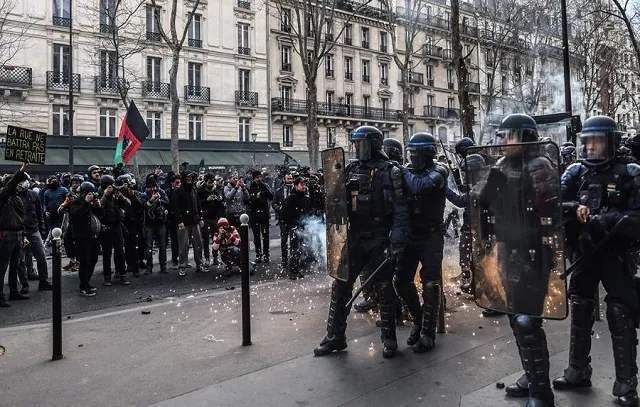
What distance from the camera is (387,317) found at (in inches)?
202

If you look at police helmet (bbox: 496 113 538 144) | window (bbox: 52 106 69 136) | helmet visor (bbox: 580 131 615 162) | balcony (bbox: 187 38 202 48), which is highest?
balcony (bbox: 187 38 202 48)

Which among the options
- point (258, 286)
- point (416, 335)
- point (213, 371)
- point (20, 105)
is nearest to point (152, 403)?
point (213, 371)

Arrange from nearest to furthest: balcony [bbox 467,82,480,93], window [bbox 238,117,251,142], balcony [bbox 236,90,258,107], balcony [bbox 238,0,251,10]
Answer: balcony [bbox 238,0,251,10]
balcony [bbox 236,90,258,107]
window [bbox 238,117,251,142]
balcony [bbox 467,82,480,93]

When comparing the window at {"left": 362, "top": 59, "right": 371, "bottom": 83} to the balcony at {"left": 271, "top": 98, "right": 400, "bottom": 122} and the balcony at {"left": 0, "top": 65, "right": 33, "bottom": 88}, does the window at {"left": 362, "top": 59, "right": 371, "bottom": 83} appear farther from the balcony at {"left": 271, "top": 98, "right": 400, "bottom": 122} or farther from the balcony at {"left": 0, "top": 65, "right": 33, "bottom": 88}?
the balcony at {"left": 0, "top": 65, "right": 33, "bottom": 88}

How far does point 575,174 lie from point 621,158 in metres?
0.31

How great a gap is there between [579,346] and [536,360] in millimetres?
647

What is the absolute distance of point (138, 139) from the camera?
14945mm

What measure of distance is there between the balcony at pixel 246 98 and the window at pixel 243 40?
2.54 m

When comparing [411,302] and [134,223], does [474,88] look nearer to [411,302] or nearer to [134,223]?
[134,223]

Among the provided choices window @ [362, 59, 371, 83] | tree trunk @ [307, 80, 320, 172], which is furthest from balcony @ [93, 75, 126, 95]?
window @ [362, 59, 371, 83]

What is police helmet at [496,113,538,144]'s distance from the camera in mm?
3844

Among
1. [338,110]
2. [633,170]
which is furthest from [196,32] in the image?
[633,170]

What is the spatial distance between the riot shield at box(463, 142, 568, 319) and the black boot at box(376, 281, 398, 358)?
50.0 inches

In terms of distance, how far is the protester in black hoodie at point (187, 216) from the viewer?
10344mm
